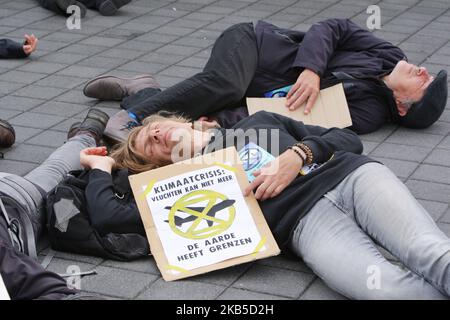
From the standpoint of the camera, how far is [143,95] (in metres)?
5.73

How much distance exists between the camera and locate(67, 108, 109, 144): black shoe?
5.21m

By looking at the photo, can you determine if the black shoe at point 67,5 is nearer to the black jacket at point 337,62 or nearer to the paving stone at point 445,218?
the black jacket at point 337,62

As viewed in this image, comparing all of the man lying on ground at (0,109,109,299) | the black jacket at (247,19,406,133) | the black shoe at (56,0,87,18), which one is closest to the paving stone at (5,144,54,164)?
the man lying on ground at (0,109,109,299)

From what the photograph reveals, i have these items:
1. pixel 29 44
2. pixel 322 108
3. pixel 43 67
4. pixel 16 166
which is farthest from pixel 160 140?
pixel 29 44

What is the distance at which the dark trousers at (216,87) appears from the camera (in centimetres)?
535

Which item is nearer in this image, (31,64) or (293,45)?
(293,45)

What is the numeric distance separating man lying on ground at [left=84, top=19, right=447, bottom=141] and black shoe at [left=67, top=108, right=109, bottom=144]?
8 centimetres

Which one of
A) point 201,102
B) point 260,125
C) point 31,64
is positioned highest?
point 260,125

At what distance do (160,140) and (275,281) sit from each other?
0.85 m

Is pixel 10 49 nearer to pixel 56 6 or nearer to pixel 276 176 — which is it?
pixel 56 6

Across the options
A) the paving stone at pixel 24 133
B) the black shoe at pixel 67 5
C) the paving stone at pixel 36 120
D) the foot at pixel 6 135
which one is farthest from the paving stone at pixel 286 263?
the black shoe at pixel 67 5
